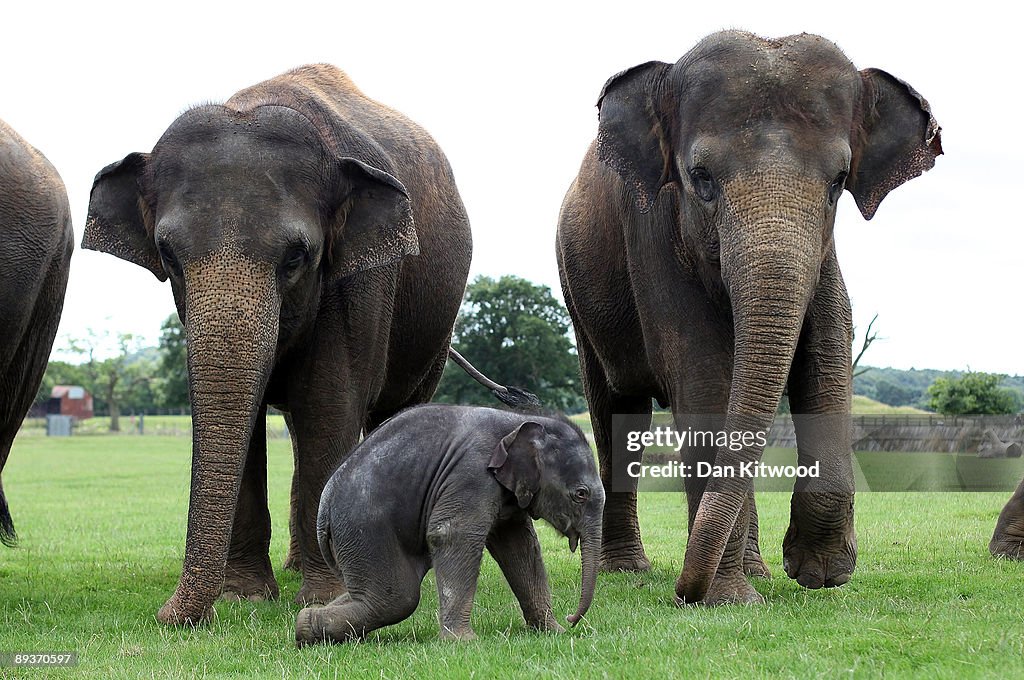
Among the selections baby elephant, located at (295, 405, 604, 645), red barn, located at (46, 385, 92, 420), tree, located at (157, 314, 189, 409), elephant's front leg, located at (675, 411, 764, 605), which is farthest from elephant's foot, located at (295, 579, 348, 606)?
red barn, located at (46, 385, 92, 420)

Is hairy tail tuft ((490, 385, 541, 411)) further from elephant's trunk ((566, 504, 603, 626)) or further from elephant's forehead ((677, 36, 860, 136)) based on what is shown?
elephant's forehead ((677, 36, 860, 136))

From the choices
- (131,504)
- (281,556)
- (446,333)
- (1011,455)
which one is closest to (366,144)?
(446,333)

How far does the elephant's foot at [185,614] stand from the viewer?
23.7 feet

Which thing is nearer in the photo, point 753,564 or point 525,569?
point 525,569

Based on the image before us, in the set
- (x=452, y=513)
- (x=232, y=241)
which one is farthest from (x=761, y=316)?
(x=232, y=241)

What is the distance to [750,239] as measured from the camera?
24.1 feet

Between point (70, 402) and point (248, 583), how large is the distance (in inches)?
5517

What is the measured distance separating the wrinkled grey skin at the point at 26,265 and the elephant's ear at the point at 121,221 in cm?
58

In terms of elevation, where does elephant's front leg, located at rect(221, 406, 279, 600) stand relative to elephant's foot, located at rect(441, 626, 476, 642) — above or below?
above

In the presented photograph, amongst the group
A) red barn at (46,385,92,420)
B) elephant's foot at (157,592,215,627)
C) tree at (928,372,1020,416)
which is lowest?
elephant's foot at (157,592,215,627)

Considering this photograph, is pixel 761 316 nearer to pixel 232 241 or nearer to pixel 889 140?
pixel 889 140

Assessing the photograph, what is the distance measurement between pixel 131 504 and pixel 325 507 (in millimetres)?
14758

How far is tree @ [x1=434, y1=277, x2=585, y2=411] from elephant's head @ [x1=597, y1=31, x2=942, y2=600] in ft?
176

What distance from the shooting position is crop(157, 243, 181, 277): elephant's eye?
7.82m
